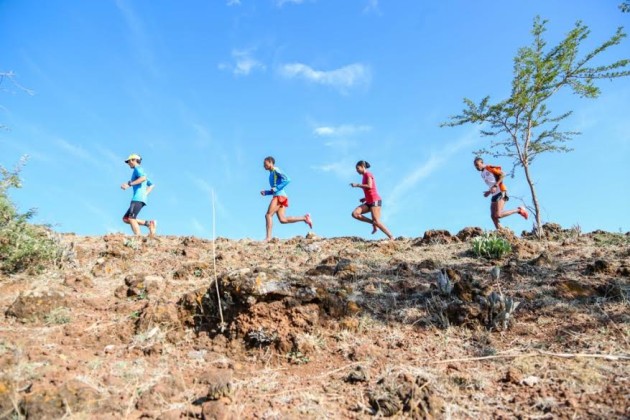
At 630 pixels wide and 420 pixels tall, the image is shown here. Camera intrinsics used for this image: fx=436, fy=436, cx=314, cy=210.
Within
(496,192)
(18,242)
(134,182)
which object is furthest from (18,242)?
(496,192)

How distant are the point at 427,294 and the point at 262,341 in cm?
191

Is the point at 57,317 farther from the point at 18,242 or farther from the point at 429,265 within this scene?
the point at 429,265

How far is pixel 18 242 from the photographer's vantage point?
5.53 metres

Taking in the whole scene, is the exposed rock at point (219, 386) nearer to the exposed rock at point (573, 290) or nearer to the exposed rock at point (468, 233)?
the exposed rock at point (573, 290)

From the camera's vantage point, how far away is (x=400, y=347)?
144 inches

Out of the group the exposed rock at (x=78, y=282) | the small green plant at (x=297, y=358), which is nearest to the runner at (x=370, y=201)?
the exposed rock at (x=78, y=282)

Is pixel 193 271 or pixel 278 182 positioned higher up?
pixel 278 182

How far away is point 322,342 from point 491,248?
3.56m

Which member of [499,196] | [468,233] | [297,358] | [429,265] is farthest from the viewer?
[499,196]

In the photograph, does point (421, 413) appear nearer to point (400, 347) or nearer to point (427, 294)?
point (400, 347)

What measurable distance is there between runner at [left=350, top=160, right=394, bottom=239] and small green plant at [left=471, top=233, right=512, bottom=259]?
277cm

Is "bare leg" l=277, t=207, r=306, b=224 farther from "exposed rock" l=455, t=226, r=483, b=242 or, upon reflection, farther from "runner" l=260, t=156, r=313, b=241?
"exposed rock" l=455, t=226, r=483, b=242

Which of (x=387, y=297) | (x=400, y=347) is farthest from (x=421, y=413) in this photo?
(x=387, y=297)

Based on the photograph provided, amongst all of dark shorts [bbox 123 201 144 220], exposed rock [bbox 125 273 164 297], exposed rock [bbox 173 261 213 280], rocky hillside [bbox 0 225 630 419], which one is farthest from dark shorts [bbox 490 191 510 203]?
dark shorts [bbox 123 201 144 220]
